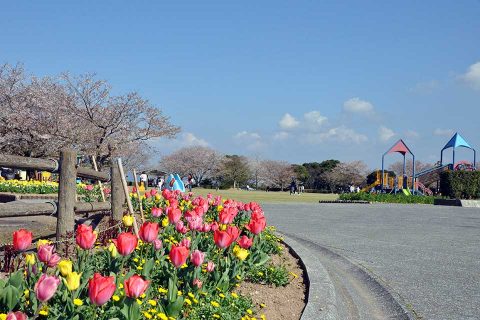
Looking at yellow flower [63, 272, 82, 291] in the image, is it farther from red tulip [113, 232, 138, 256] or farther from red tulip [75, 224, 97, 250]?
red tulip [75, 224, 97, 250]

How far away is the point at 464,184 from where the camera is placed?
29828 mm

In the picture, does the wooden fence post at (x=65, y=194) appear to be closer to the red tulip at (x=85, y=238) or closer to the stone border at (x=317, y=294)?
the red tulip at (x=85, y=238)

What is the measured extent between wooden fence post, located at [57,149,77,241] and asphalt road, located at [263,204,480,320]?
12.0 ft

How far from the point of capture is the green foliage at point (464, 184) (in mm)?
29812

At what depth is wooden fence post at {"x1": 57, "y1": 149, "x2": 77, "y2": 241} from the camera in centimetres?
555

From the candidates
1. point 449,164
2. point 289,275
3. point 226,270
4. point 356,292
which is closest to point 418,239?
point 356,292

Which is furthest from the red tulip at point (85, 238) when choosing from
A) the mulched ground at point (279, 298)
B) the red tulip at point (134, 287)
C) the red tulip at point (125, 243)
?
the mulched ground at point (279, 298)

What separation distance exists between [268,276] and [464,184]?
2763cm

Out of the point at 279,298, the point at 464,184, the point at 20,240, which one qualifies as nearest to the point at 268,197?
the point at 464,184

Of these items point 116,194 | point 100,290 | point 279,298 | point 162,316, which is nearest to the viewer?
point 100,290

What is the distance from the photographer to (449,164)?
36.0 m

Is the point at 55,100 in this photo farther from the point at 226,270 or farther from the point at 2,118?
the point at 226,270

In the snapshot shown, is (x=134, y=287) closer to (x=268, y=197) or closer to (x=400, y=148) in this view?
(x=268, y=197)

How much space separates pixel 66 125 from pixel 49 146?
1.88m
